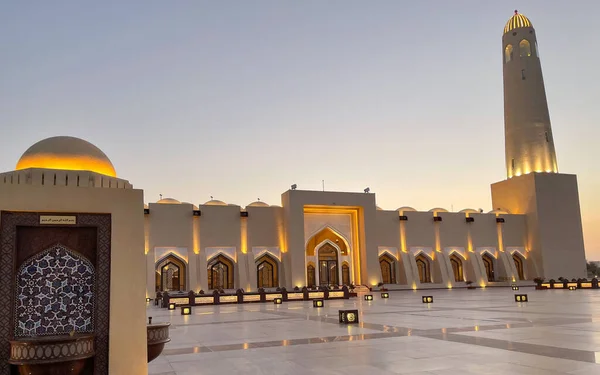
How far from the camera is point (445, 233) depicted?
1021 inches

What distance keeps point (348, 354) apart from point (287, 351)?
0.78 meters

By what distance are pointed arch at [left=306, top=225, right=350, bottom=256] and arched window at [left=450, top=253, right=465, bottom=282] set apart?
574 centimetres

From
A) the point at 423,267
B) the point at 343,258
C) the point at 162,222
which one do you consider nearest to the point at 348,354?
the point at 162,222

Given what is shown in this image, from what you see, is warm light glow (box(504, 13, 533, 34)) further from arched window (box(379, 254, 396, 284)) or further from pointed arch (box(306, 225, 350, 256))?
pointed arch (box(306, 225, 350, 256))

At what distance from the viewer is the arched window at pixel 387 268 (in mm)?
24953

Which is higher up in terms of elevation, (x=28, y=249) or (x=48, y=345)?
(x=28, y=249)

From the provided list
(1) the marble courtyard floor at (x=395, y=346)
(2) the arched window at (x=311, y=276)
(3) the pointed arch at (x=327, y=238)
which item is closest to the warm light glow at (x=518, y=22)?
(3) the pointed arch at (x=327, y=238)

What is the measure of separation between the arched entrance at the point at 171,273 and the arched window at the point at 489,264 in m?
15.0

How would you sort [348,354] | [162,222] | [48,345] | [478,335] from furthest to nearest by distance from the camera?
[162,222] → [478,335] → [348,354] → [48,345]

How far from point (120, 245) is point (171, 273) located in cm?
1763

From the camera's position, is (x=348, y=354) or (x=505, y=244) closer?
(x=348, y=354)

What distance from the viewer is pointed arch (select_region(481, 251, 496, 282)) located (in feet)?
87.4

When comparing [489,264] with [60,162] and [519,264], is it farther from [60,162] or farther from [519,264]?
[60,162]

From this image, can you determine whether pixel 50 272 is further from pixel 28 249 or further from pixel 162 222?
pixel 162 222
